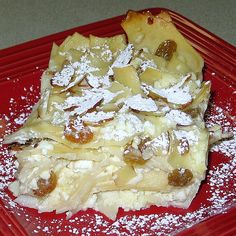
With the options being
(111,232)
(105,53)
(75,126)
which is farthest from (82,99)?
(111,232)

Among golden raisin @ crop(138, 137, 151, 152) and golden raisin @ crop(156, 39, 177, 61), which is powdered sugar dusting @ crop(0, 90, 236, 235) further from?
golden raisin @ crop(156, 39, 177, 61)

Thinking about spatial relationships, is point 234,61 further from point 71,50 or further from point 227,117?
point 71,50

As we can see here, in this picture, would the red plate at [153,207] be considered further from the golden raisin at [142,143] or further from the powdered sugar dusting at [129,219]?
the golden raisin at [142,143]

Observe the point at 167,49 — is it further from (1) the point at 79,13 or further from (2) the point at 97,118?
(1) the point at 79,13

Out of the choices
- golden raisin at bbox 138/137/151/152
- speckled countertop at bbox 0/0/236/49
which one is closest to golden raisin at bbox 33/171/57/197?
golden raisin at bbox 138/137/151/152

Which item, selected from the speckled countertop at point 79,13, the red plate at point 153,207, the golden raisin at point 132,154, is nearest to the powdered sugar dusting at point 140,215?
the red plate at point 153,207

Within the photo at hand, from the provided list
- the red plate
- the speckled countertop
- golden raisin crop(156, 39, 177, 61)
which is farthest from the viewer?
the speckled countertop
